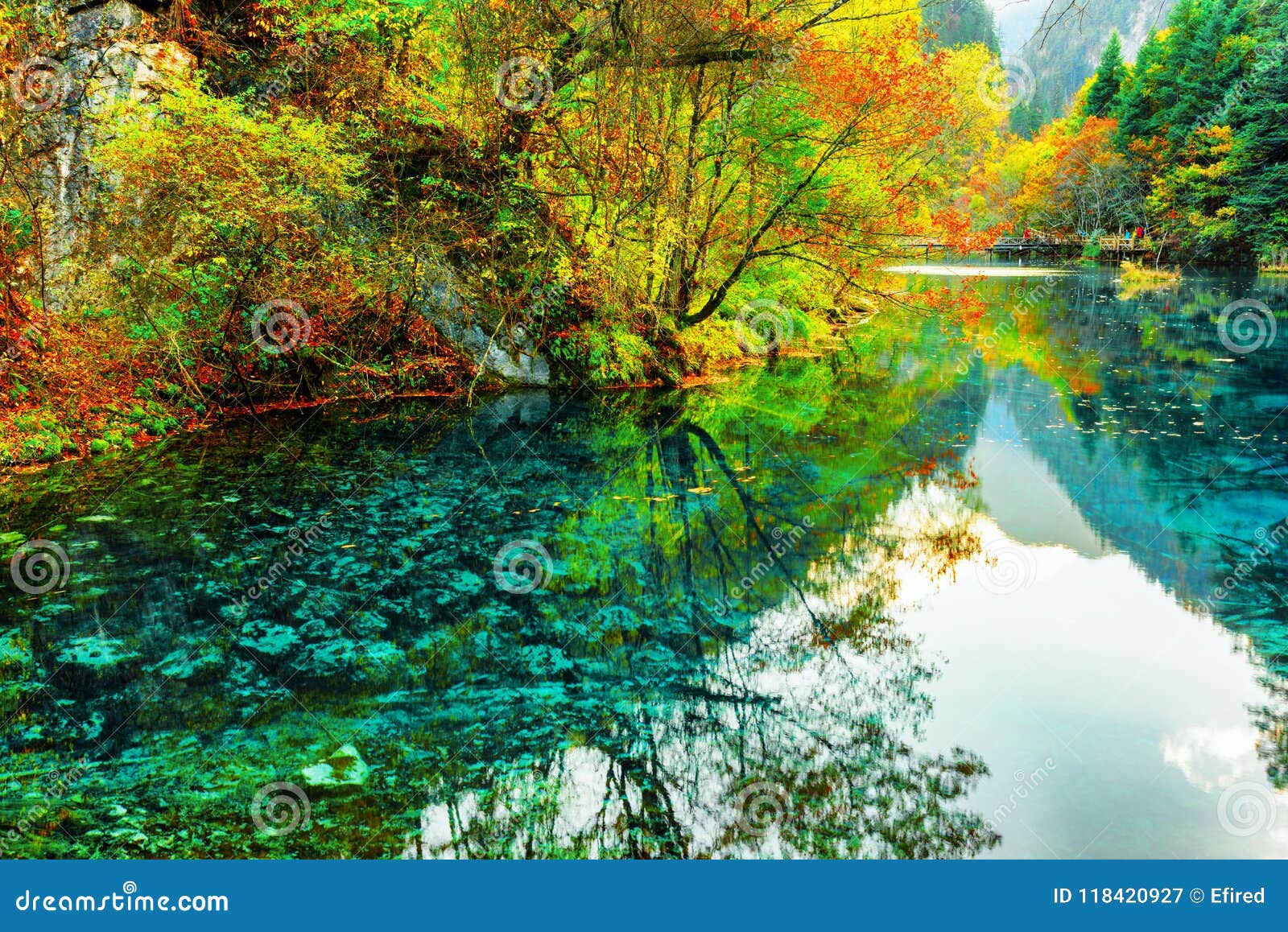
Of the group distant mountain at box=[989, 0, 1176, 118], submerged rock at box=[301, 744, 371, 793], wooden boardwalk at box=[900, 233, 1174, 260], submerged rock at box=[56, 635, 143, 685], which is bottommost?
submerged rock at box=[301, 744, 371, 793]

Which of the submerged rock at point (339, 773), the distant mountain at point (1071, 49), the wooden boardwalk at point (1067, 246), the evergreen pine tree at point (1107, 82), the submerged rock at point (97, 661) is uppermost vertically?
the distant mountain at point (1071, 49)

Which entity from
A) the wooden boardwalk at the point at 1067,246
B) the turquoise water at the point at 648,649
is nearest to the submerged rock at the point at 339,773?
the turquoise water at the point at 648,649

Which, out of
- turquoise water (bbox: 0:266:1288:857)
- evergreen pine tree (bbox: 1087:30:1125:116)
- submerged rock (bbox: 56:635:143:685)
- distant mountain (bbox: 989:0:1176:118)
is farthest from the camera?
distant mountain (bbox: 989:0:1176:118)

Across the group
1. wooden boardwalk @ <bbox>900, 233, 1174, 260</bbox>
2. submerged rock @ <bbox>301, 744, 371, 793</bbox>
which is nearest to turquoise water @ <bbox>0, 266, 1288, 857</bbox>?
submerged rock @ <bbox>301, 744, 371, 793</bbox>

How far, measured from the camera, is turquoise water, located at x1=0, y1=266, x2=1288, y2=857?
13.1ft

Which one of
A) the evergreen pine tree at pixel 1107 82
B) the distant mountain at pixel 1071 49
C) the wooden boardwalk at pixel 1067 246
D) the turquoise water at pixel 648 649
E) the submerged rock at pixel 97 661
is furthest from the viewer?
the distant mountain at pixel 1071 49

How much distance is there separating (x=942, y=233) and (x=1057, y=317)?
42.4ft

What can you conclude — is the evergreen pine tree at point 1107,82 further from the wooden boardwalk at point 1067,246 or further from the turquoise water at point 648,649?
the turquoise water at point 648,649

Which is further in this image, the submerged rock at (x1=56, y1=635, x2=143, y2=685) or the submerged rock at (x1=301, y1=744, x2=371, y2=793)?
the submerged rock at (x1=56, y1=635, x2=143, y2=685)

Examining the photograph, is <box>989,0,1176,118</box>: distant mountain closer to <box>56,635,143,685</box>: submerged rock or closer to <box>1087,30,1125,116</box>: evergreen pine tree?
<box>1087,30,1125,116</box>: evergreen pine tree

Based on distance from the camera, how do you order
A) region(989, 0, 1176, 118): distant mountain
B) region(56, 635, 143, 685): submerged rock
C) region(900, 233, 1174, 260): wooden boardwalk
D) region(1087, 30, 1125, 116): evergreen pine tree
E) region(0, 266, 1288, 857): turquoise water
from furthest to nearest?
1. region(989, 0, 1176, 118): distant mountain
2. region(1087, 30, 1125, 116): evergreen pine tree
3. region(900, 233, 1174, 260): wooden boardwalk
4. region(56, 635, 143, 685): submerged rock
5. region(0, 266, 1288, 857): turquoise water

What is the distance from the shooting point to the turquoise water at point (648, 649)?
398 centimetres

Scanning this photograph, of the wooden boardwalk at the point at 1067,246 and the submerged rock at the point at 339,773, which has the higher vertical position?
the wooden boardwalk at the point at 1067,246

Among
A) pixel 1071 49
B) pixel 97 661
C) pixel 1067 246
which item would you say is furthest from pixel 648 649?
pixel 1071 49
